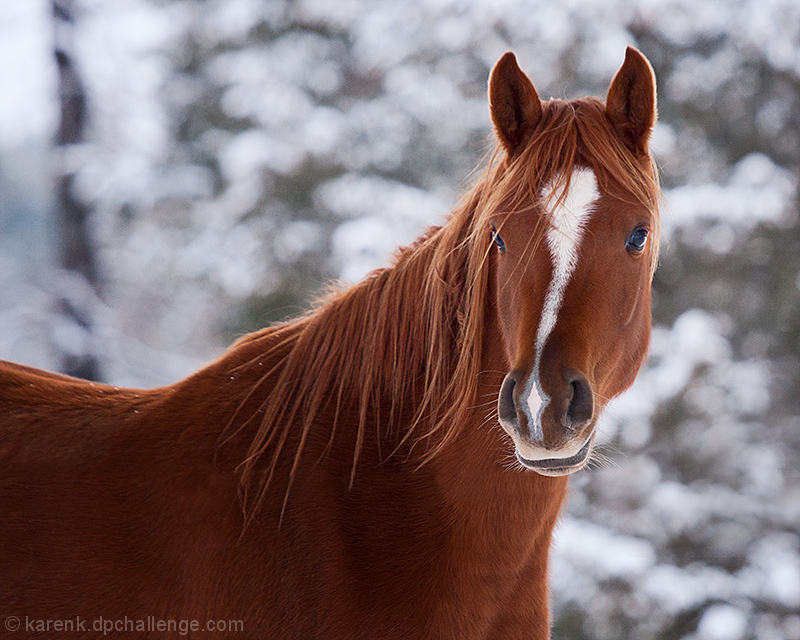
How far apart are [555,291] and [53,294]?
663 centimetres

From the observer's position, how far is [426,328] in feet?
5.78

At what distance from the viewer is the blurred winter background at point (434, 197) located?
17.8ft

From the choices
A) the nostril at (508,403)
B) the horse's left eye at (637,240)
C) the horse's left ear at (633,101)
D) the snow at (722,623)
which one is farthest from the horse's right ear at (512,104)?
the snow at (722,623)

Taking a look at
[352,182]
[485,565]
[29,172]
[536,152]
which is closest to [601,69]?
[352,182]

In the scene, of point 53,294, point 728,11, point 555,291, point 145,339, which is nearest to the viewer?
point 555,291

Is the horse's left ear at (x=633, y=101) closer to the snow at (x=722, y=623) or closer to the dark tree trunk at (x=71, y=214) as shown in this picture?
the snow at (x=722, y=623)

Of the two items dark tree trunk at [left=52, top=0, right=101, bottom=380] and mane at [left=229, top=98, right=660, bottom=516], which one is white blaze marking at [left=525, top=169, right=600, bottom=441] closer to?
mane at [left=229, top=98, right=660, bottom=516]

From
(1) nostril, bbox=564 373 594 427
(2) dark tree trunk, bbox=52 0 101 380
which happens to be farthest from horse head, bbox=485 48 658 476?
(2) dark tree trunk, bbox=52 0 101 380

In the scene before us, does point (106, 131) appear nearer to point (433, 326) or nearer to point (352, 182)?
point (352, 182)

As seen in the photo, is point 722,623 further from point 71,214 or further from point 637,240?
point 71,214

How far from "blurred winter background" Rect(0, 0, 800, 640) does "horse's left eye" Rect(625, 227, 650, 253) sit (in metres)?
3.76

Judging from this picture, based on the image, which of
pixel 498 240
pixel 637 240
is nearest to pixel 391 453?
pixel 498 240

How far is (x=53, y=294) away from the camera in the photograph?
6.80 metres

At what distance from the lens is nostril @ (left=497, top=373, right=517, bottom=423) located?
4.42 ft
